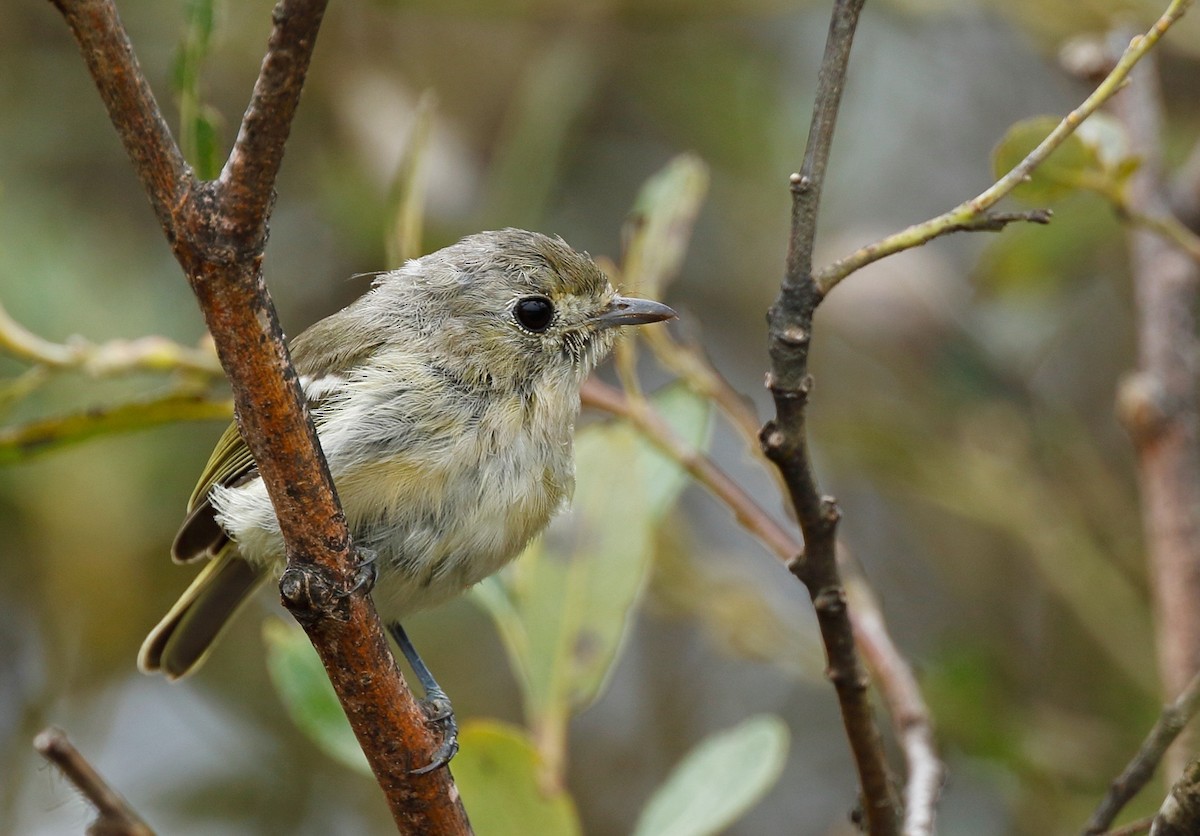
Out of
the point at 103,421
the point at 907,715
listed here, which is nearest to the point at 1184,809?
the point at 907,715

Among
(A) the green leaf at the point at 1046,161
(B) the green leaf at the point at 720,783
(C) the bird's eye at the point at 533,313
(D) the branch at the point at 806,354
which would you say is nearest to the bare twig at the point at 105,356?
(C) the bird's eye at the point at 533,313

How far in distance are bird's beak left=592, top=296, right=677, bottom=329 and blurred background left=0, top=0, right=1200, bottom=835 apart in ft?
2.71

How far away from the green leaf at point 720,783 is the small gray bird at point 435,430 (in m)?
0.38

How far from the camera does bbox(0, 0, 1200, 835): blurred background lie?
3.29m

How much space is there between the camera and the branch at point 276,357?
50.4 inches

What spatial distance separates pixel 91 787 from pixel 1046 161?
159cm

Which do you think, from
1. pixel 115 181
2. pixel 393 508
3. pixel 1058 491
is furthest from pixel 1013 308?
pixel 115 181

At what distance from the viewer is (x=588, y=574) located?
7.93 ft

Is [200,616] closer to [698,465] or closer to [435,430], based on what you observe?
[435,430]

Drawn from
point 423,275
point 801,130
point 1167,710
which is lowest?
point 1167,710

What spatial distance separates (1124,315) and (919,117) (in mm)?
941

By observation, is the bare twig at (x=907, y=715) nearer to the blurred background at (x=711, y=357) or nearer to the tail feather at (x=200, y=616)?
the blurred background at (x=711, y=357)

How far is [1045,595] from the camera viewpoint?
3.75m

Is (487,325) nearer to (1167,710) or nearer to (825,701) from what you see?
(1167,710)
